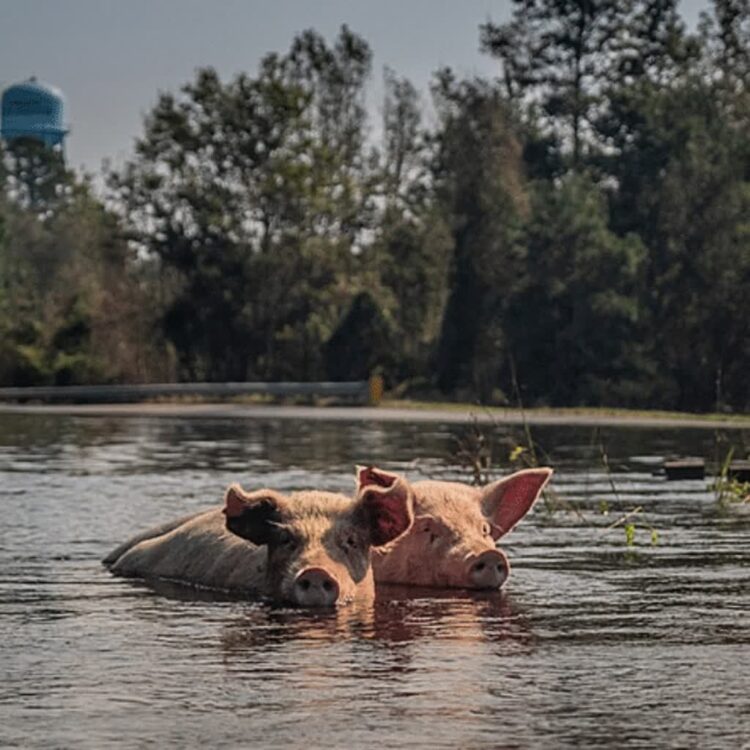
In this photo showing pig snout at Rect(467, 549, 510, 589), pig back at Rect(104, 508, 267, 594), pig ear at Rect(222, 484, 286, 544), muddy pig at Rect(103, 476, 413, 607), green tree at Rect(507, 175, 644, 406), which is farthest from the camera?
green tree at Rect(507, 175, 644, 406)

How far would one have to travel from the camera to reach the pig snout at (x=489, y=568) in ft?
49.9

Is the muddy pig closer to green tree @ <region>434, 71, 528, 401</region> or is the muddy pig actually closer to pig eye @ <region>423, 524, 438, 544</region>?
pig eye @ <region>423, 524, 438, 544</region>

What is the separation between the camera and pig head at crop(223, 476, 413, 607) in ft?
46.5

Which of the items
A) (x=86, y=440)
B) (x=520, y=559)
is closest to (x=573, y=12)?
(x=86, y=440)

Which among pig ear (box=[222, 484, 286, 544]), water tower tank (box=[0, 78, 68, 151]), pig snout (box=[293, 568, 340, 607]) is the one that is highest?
water tower tank (box=[0, 78, 68, 151])

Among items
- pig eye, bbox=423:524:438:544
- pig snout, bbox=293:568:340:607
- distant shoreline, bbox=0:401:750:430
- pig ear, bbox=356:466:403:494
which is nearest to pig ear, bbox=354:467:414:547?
pig snout, bbox=293:568:340:607

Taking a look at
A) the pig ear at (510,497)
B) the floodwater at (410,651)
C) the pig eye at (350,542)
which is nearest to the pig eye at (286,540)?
the pig eye at (350,542)

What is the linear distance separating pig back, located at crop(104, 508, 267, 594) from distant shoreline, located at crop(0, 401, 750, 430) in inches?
1114

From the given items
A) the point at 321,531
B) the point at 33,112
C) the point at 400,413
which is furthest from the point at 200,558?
the point at 33,112

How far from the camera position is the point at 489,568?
50.0 ft

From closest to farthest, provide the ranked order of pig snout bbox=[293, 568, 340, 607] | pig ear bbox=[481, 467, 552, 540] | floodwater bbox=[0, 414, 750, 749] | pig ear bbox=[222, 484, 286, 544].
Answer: floodwater bbox=[0, 414, 750, 749] → pig snout bbox=[293, 568, 340, 607] → pig ear bbox=[222, 484, 286, 544] → pig ear bbox=[481, 467, 552, 540]

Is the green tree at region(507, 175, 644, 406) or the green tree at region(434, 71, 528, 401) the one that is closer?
the green tree at region(507, 175, 644, 406)

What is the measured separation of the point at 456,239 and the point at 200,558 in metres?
53.3

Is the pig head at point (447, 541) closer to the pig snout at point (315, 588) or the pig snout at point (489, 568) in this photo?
the pig snout at point (489, 568)
